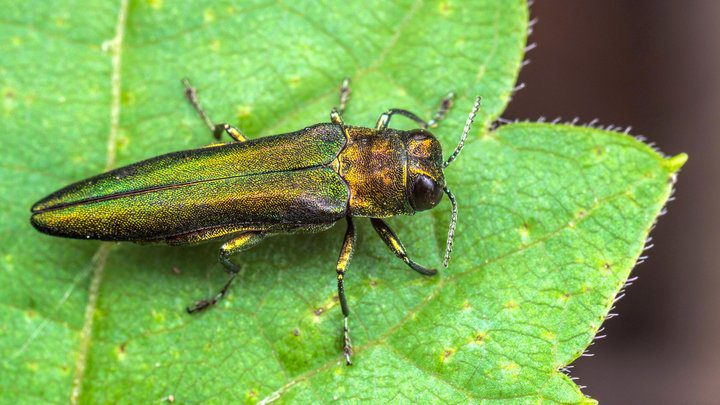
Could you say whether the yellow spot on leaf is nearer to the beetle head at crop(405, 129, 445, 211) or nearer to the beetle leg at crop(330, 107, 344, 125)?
the beetle head at crop(405, 129, 445, 211)

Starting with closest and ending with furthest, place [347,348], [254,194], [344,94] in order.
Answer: [347,348] < [254,194] < [344,94]

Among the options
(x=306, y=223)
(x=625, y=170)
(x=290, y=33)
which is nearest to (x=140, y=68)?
(x=290, y=33)

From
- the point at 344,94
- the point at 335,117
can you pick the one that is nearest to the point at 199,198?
the point at 335,117

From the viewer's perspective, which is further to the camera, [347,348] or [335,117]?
[335,117]

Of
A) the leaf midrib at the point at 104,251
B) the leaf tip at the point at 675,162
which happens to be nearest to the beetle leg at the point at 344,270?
the leaf midrib at the point at 104,251

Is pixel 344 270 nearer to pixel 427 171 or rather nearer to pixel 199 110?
pixel 427 171

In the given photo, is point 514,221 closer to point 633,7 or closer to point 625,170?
point 625,170

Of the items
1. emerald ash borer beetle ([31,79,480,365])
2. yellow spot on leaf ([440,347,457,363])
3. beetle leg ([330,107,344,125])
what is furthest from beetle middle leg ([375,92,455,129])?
yellow spot on leaf ([440,347,457,363])
